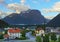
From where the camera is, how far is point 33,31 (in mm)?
5043

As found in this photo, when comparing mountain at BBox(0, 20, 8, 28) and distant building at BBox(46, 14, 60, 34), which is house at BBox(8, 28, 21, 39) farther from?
distant building at BBox(46, 14, 60, 34)

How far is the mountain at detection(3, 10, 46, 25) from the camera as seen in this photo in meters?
5.02

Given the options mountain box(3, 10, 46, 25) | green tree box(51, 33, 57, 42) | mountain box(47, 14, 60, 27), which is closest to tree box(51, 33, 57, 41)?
green tree box(51, 33, 57, 42)

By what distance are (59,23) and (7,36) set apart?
102cm

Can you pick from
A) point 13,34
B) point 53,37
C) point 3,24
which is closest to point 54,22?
point 53,37

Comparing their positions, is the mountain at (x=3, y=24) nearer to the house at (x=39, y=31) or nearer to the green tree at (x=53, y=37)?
the house at (x=39, y=31)

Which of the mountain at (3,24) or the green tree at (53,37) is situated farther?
the mountain at (3,24)

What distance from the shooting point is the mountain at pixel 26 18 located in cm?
502

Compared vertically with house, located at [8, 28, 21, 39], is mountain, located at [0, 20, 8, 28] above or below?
above

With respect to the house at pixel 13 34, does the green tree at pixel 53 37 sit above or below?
below

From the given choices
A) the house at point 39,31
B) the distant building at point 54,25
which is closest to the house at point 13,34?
the house at point 39,31

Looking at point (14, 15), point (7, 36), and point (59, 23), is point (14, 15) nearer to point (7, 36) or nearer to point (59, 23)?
point (7, 36)

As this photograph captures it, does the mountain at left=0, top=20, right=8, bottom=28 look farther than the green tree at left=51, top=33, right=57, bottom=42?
Yes

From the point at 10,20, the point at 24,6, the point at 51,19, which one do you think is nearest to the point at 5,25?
the point at 10,20
